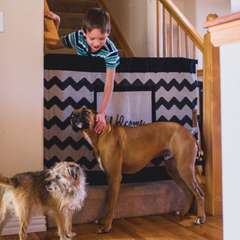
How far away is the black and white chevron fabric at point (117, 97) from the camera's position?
2.34 meters

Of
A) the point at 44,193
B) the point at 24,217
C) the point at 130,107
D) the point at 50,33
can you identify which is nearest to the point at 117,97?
the point at 130,107

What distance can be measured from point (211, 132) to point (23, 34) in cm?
149

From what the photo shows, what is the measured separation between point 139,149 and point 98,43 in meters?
0.78

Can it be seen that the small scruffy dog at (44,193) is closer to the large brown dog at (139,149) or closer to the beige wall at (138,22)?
the large brown dog at (139,149)

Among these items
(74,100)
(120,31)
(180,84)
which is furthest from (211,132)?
(120,31)

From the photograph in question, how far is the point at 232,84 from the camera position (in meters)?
1.08

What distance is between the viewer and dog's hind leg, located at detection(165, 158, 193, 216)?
233 centimetres

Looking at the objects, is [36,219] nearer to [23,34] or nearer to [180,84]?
[23,34]

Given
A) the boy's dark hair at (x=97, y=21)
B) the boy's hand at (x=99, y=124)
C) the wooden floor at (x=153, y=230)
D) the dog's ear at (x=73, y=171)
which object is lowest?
the wooden floor at (x=153, y=230)

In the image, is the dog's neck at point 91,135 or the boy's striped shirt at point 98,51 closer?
the dog's neck at point 91,135

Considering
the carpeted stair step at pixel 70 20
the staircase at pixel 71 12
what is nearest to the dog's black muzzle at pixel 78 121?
the staircase at pixel 71 12

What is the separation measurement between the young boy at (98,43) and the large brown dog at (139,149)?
4.0 inches

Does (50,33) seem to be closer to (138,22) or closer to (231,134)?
(231,134)

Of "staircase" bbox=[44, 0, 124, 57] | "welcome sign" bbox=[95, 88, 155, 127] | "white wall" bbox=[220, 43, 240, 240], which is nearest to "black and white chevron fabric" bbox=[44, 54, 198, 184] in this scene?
"welcome sign" bbox=[95, 88, 155, 127]
